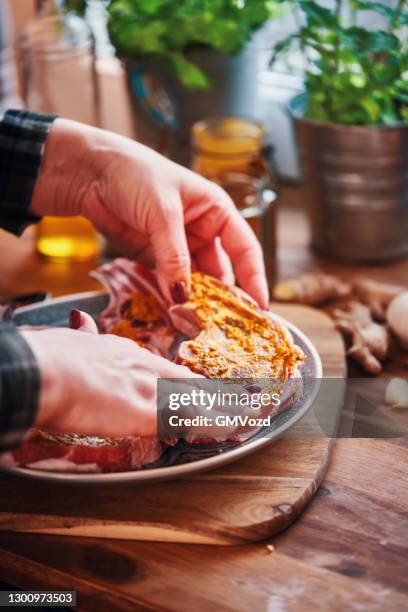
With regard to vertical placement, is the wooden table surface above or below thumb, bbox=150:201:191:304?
below

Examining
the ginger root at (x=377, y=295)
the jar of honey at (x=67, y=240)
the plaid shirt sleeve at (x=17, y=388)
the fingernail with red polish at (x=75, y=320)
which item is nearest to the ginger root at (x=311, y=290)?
the ginger root at (x=377, y=295)

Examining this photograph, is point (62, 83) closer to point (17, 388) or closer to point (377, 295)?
point (377, 295)

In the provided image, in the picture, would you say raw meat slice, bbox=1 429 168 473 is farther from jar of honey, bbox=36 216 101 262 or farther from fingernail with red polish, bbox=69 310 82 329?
jar of honey, bbox=36 216 101 262

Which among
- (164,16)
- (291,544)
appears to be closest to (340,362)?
(291,544)

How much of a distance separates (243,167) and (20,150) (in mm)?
462

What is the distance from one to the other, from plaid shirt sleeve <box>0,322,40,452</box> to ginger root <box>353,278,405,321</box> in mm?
729

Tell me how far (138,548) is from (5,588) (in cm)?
22

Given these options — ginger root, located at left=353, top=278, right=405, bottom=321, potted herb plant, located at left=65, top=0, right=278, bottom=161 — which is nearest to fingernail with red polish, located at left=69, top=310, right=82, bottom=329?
ginger root, located at left=353, top=278, right=405, bottom=321

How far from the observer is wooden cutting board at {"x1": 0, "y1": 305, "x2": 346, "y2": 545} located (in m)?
0.94

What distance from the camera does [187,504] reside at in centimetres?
97

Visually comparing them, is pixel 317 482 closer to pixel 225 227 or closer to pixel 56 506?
pixel 56 506

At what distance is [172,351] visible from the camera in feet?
3.89

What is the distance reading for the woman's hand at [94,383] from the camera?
2.87 feet

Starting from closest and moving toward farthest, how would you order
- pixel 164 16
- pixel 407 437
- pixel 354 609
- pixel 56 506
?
1. pixel 354 609
2. pixel 56 506
3. pixel 407 437
4. pixel 164 16
